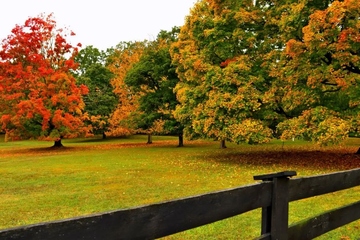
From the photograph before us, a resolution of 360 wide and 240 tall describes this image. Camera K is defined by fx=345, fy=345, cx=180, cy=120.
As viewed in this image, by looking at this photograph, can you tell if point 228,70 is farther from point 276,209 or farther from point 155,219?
point 155,219

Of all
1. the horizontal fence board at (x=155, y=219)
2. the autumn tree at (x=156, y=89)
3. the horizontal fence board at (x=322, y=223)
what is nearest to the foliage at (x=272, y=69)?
the autumn tree at (x=156, y=89)

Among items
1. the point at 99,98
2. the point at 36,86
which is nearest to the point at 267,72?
the point at 36,86

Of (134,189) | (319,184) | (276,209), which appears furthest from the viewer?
(134,189)

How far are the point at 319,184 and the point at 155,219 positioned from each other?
201 centimetres

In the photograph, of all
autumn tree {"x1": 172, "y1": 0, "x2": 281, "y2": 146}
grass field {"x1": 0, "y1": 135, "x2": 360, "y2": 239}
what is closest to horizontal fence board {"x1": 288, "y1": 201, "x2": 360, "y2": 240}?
grass field {"x1": 0, "y1": 135, "x2": 360, "y2": 239}

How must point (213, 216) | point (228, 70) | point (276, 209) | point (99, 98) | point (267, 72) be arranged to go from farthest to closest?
point (99, 98)
point (267, 72)
point (228, 70)
point (276, 209)
point (213, 216)

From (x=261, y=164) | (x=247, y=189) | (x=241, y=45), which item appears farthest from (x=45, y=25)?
(x=247, y=189)

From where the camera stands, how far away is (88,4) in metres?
33.3

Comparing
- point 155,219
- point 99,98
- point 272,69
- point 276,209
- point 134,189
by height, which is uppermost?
point 272,69

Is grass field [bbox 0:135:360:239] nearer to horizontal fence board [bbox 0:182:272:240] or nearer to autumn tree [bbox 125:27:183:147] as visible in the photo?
horizontal fence board [bbox 0:182:272:240]

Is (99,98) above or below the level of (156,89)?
below

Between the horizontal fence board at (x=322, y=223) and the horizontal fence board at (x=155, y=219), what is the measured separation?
1.90 feet

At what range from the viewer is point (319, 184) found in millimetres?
3469

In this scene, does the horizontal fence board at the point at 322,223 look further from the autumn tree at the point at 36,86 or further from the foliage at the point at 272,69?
the autumn tree at the point at 36,86
